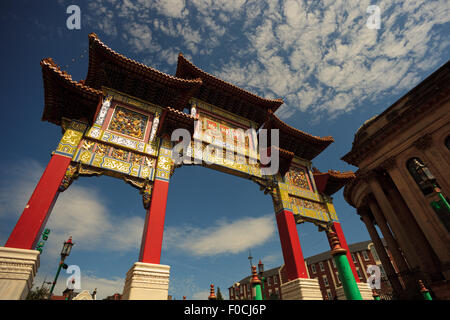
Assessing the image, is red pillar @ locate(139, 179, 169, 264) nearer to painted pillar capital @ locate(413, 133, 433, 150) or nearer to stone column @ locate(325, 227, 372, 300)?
stone column @ locate(325, 227, 372, 300)

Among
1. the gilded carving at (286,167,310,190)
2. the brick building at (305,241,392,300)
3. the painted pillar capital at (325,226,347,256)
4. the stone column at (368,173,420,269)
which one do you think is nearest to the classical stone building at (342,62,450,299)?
the stone column at (368,173,420,269)

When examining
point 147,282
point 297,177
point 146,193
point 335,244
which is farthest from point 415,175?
point 147,282

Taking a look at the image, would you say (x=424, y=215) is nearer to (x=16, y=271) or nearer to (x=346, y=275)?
(x=346, y=275)

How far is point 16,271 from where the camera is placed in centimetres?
577

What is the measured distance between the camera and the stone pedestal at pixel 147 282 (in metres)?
6.56

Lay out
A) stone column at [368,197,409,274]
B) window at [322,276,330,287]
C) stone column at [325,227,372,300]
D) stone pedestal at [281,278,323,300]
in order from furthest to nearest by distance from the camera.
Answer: window at [322,276,330,287]
stone column at [368,197,409,274]
stone pedestal at [281,278,323,300]
stone column at [325,227,372,300]

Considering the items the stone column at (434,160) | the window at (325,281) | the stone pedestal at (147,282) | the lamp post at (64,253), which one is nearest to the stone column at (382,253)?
the stone column at (434,160)

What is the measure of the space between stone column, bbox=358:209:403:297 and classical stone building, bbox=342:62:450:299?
71 millimetres

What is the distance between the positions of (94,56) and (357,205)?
79.4 ft

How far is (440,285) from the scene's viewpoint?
480 inches

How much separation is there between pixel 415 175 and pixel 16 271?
2113 cm

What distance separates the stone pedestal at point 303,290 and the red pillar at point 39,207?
32.0 ft

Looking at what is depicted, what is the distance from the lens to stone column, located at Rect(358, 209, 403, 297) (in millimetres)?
16484
